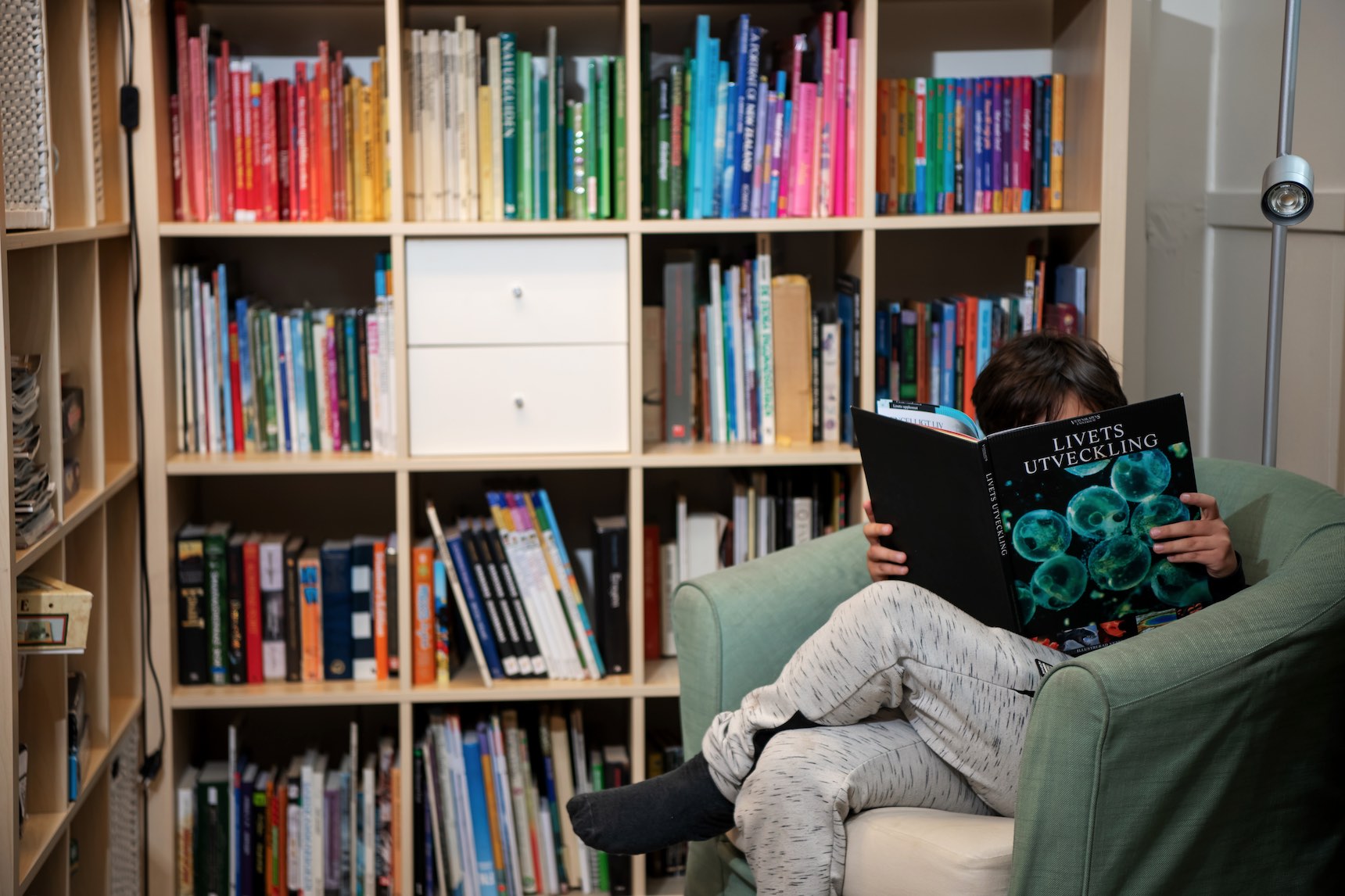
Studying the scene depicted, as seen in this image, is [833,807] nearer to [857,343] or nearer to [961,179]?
[857,343]

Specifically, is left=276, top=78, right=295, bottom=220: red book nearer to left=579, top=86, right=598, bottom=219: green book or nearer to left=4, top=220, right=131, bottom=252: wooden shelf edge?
left=4, top=220, right=131, bottom=252: wooden shelf edge

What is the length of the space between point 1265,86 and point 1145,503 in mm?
1075

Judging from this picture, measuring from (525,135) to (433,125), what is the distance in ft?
0.48

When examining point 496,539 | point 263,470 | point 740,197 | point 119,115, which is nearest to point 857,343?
point 740,197

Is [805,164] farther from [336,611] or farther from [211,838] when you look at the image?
Answer: [211,838]

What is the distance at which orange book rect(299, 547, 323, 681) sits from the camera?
2129 mm

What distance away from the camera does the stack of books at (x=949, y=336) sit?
2.14 meters

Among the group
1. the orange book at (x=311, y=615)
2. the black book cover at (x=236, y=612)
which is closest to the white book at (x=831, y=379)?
the orange book at (x=311, y=615)

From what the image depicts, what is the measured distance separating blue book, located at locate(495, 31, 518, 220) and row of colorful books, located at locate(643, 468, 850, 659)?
0.57 m

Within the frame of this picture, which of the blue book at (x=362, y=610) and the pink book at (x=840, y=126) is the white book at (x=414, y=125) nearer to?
the blue book at (x=362, y=610)

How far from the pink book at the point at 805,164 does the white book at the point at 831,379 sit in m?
0.20

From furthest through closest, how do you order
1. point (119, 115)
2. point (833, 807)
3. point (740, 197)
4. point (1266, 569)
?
point (740, 197) < point (119, 115) < point (1266, 569) < point (833, 807)

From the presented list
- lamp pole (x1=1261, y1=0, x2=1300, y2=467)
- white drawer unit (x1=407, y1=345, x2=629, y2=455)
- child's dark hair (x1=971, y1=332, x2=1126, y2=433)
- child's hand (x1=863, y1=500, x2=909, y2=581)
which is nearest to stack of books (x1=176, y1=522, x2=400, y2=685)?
white drawer unit (x1=407, y1=345, x2=629, y2=455)

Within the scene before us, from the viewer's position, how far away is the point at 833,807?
53.7 inches
